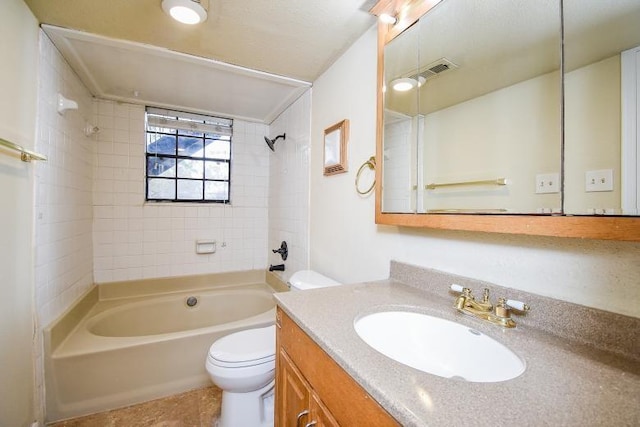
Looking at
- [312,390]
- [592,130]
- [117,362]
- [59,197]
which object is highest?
[592,130]

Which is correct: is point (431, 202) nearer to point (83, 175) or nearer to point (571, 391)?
point (571, 391)

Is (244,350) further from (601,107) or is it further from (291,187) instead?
(601,107)

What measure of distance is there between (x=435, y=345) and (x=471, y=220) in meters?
0.43

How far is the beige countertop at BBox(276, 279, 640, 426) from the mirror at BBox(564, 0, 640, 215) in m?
0.34

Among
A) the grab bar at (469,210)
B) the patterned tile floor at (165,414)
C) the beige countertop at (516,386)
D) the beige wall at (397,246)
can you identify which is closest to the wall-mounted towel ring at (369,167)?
the beige wall at (397,246)

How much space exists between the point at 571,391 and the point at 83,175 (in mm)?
2938

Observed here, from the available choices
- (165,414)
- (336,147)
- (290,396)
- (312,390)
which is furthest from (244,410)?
(336,147)

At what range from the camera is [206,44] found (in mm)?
1590

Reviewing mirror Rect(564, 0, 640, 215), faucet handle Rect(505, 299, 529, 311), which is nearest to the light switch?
faucet handle Rect(505, 299, 529, 311)

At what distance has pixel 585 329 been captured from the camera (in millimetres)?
679

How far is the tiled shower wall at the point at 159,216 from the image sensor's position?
95.0 inches

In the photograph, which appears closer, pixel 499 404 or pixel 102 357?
pixel 499 404

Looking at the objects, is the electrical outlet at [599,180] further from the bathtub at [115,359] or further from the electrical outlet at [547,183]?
the bathtub at [115,359]

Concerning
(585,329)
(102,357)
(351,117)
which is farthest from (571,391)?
(102,357)
